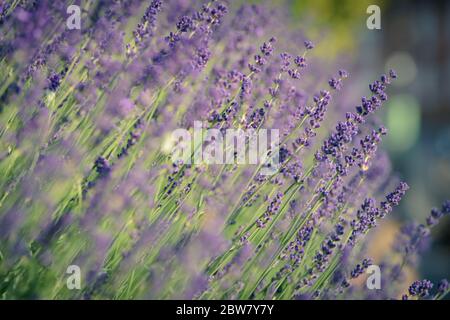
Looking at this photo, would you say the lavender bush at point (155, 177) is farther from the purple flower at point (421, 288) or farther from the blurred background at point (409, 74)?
the blurred background at point (409, 74)

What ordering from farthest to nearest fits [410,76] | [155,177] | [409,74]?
[410,76], [409,74], [155,177]

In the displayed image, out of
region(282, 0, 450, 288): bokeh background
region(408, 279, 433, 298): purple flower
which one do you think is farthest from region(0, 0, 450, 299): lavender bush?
region(282, 0, 450, 288): bokeh background

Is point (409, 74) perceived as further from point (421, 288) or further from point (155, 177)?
point (155, 177)

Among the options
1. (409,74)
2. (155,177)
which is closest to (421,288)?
(155,177)

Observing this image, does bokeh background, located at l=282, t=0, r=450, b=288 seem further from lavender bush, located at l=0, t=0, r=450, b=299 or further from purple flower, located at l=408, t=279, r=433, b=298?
purple flower, located at l=408, t=279, r=433, b=298

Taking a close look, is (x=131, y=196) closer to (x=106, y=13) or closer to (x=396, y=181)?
(x=106, y=13)

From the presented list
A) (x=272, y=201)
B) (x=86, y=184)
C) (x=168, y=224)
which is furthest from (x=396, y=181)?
(x=86, y=184)
